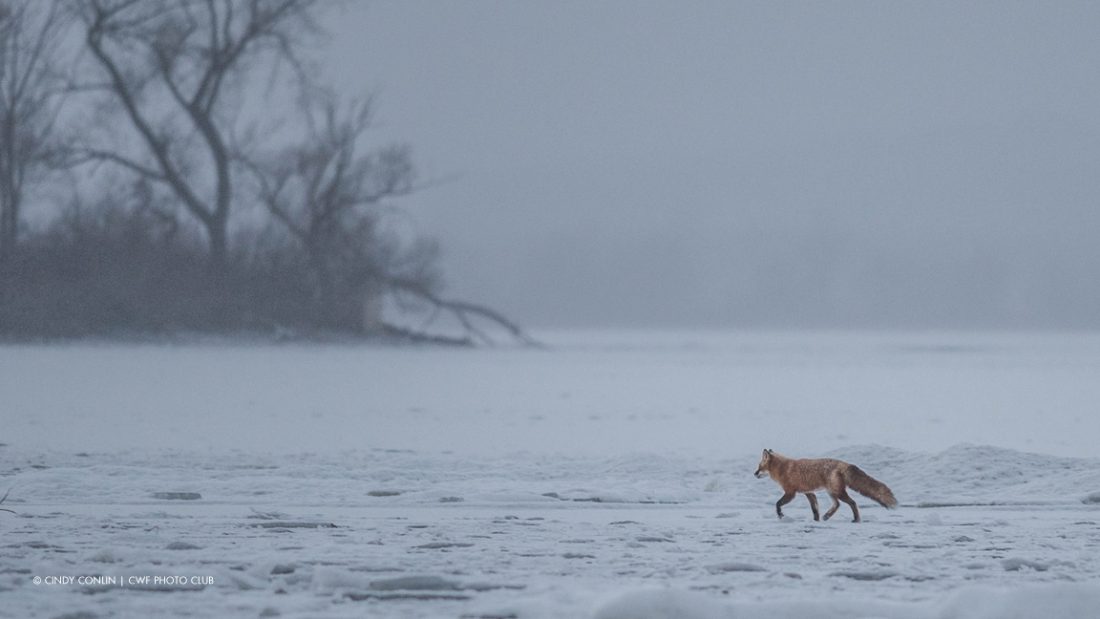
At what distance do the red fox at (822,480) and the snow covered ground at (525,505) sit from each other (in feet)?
0.51

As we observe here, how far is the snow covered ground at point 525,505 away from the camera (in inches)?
214

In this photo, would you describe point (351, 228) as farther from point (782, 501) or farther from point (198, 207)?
point (782, 501)

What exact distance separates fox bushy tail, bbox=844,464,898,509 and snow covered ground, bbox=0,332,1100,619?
5.6 inches

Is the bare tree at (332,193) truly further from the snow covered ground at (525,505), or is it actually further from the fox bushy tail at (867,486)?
the fox bushy tail at (867,486)

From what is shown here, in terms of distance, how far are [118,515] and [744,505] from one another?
3.66 metres

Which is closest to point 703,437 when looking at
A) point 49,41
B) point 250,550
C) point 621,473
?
point 621,473

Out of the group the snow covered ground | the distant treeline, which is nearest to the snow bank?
the snow covered ground

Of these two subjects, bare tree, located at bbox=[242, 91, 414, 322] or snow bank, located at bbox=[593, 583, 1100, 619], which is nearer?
snow bank, located at bbox=[593, 583, 1100, 619]

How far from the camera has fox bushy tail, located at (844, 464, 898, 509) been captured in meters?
7.77

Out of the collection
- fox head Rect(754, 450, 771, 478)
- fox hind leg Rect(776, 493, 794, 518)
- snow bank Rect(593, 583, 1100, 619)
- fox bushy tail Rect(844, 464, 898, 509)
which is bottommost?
snow bank Rect(593, 583, 1100, 619)

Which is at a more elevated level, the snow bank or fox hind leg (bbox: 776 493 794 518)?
fox hind leg (bbox: 776 493 794 518)

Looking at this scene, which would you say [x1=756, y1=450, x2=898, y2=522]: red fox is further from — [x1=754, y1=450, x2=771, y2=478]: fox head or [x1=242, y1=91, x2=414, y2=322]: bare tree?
[x1=242, y1=91, x2=414, y2=322]: bare tree

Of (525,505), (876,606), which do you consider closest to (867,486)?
(525,505)

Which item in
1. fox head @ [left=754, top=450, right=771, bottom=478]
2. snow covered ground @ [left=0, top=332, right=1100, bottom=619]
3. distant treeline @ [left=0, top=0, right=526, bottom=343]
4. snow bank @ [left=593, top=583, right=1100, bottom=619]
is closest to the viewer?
snow bank @ [left=593, top=583, right=1100, bottom=619]
